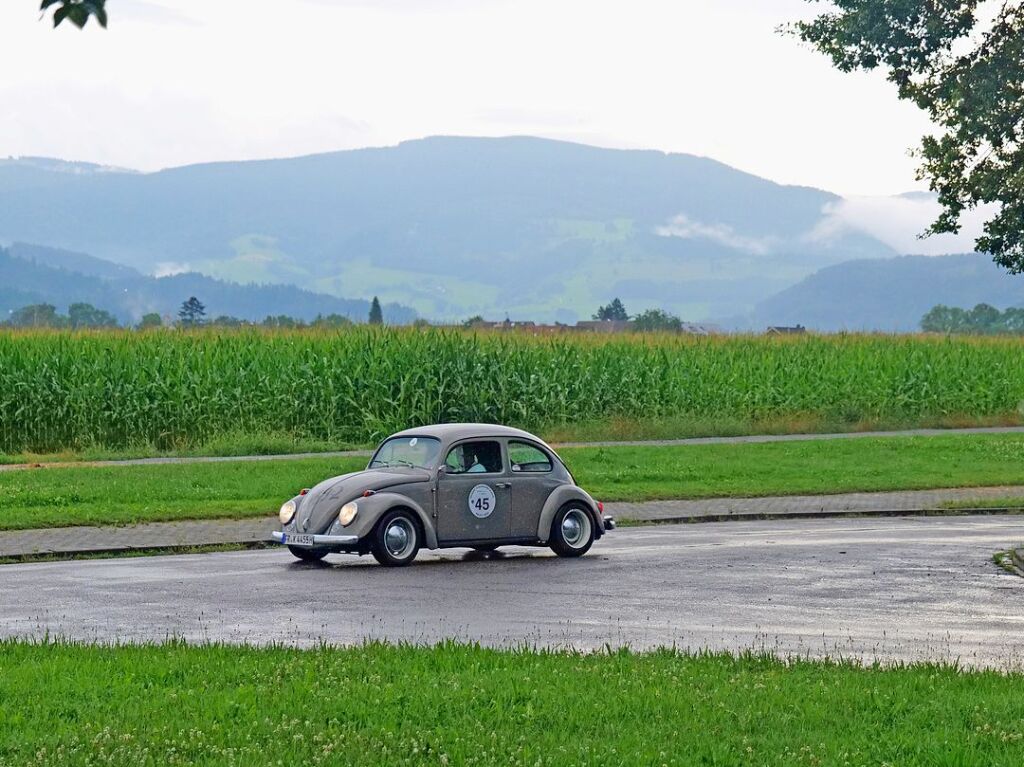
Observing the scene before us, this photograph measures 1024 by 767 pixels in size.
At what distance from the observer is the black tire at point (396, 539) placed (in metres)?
16.7

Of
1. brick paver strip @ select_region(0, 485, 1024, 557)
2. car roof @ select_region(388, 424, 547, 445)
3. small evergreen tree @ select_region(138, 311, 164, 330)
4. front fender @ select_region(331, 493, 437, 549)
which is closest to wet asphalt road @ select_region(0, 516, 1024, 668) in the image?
front fender @ select_region(331, 493, 437, 549)

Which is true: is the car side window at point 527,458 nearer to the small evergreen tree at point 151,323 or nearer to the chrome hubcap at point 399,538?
the chrome hubcap at point 399,538

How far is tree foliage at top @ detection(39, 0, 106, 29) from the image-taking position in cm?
566

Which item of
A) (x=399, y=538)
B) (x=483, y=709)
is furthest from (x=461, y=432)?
(x=483, y=709)

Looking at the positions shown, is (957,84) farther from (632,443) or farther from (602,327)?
(602,327)

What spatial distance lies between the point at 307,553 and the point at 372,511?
1140 mm

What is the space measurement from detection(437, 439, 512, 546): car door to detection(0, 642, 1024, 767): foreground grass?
6928 millimetres

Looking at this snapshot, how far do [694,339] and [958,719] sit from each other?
38536 millimetres

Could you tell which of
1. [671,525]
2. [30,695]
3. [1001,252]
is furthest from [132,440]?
[30,695]

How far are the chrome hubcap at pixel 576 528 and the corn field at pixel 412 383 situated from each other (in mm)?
16990

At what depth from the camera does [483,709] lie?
827 centimetres

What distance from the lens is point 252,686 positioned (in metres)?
8.84

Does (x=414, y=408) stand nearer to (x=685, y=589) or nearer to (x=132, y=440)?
(x=132, y=440)

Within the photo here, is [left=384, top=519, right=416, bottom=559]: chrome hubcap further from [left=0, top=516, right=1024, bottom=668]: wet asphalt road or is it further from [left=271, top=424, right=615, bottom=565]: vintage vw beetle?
[left=0, top=516, right=1024, bottom=668]: wet asphalt road
